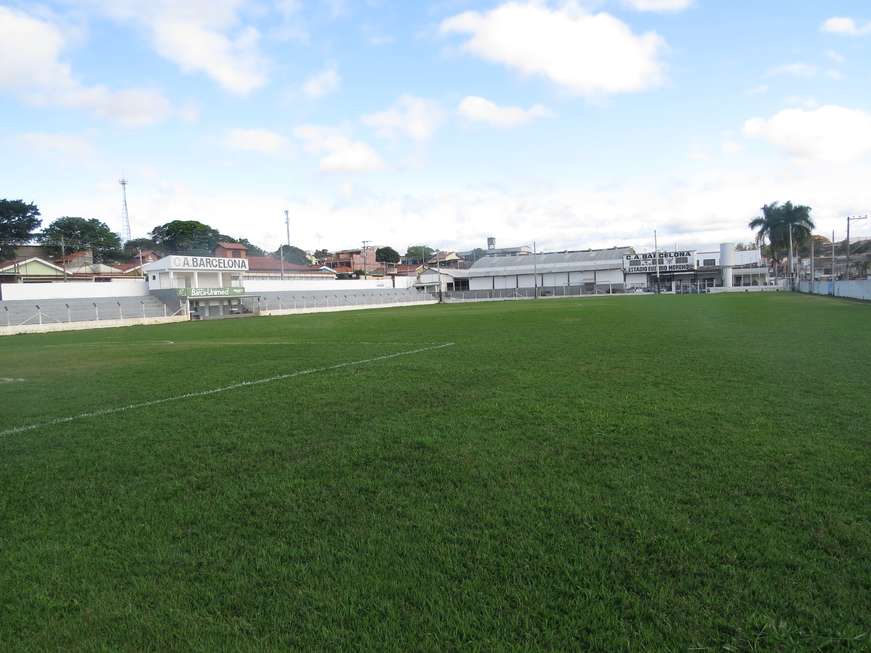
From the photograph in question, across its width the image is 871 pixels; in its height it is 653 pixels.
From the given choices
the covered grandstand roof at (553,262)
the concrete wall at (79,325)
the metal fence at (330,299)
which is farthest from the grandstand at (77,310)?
the covered grandstand roof at (553,262)

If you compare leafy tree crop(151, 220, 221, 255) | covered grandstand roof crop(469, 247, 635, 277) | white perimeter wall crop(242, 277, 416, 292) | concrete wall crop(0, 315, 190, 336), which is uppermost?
leafy tree crop(151, 220, 221, 255)

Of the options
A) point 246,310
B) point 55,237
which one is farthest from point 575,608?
point 55,237

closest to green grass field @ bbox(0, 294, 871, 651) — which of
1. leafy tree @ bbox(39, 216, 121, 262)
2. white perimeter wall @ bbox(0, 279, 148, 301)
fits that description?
white perimeter wall @ bbox(0, 279, 148, 301)

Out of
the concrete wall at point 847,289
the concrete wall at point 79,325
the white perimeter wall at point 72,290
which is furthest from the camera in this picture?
the white perimeter wall at point 72,290

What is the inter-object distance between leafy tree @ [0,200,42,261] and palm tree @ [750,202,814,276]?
79497 mm

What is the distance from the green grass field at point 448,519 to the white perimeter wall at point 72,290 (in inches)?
1516

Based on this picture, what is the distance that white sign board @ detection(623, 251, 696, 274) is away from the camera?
256ft

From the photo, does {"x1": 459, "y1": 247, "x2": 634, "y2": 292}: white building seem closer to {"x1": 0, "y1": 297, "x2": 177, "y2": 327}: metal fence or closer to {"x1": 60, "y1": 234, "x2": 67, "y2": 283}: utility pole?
{"x1": 0, "y1": 297, "x2": 177, "y2": 327}: metal fence

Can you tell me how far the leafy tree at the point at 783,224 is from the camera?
69.1 meters

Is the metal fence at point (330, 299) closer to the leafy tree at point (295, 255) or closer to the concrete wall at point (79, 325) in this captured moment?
the concrete wall at point (79, 325)

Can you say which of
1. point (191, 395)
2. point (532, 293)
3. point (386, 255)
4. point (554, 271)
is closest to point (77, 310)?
point (191, 395)

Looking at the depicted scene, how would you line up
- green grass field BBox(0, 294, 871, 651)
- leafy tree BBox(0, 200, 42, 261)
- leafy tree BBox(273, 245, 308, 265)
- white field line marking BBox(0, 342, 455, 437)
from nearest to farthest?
green grass field BBox(0, 294, 871, 651), white field line marking BBox(0, 342, 455, 437), leafy tree BBox(0, 200, 42, 261), leafy tree BBox(273, 245, 308, 265)

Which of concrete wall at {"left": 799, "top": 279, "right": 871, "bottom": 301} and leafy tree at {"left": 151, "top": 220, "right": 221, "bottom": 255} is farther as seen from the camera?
leafy tree at {"left": 151, "top": 220, "right": 221, "bottom": 255}

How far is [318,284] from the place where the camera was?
63.9 metres
